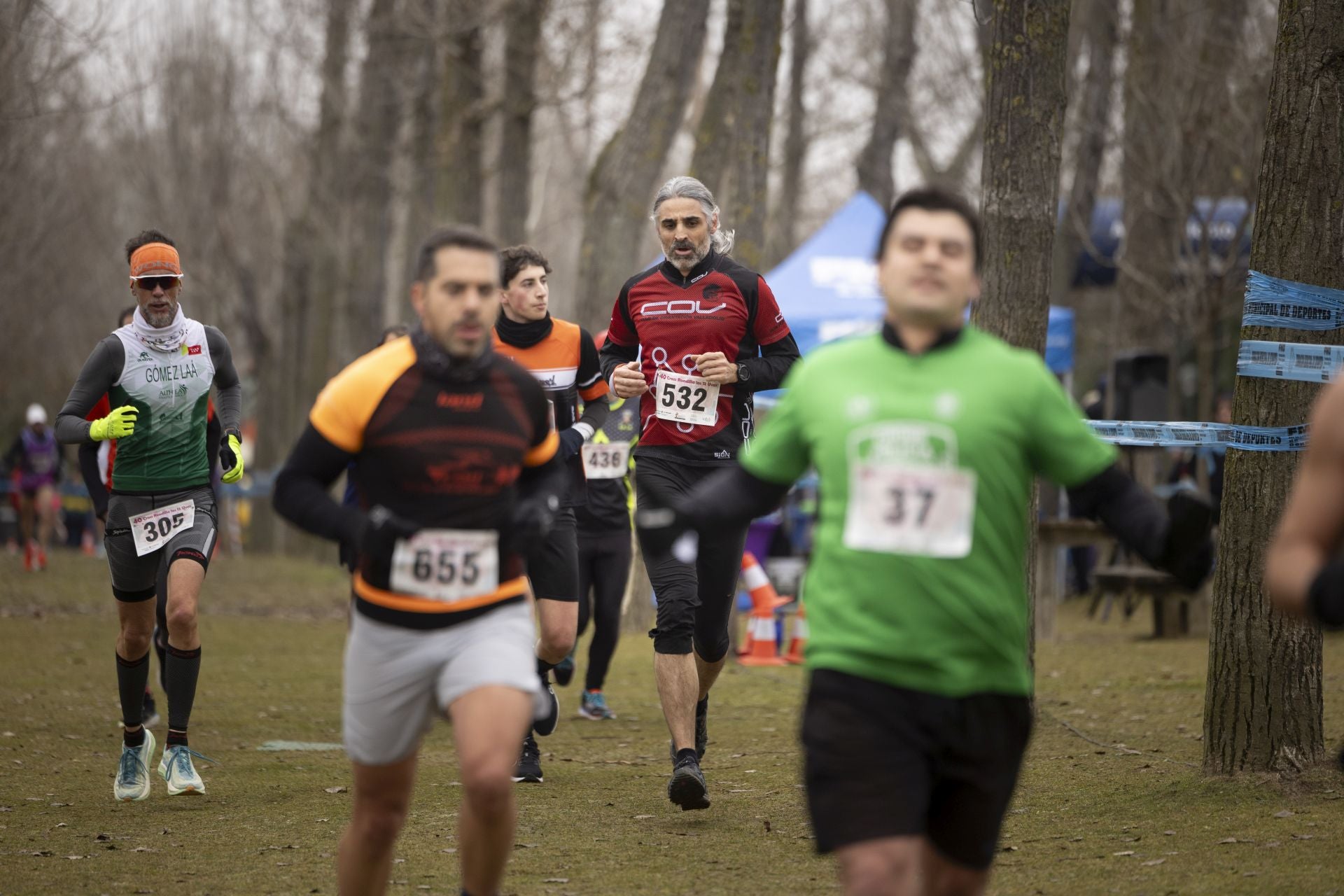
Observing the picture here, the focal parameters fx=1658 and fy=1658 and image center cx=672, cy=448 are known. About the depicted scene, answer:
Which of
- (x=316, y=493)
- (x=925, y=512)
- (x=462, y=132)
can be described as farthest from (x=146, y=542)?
(x=462, y=132)

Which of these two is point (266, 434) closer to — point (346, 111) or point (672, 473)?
point (346, 111)

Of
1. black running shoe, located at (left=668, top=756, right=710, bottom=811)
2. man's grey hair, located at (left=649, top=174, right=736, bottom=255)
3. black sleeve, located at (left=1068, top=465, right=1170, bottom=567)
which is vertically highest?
man's grey hair, located at (left=649, top=174, right=736, bottom=255)

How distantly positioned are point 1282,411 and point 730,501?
364cm

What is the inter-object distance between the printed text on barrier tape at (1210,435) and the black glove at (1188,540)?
2393 millimetres

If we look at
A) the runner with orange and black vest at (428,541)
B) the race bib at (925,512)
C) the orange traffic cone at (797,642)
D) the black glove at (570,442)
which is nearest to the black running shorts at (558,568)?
the black glove at (570,442)

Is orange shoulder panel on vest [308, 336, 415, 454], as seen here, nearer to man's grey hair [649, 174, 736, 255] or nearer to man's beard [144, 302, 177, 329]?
man's grey hair [649, 174, 736, 255]

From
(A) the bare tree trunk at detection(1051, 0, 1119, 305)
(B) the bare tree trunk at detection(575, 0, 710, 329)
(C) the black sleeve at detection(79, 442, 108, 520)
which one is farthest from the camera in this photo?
(A) the bare tree trunk at detection(1051, 0, 1119, 305)

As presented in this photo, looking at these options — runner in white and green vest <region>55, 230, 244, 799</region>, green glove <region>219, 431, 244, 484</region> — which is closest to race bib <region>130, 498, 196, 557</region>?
runner in white and green vest <region>55, 230, 244, 799</region>

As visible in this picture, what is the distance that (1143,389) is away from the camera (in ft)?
55.2

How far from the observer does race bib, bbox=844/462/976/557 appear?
153 inches

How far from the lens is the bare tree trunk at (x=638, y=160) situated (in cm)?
1731

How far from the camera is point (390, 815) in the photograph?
4652 millimetres

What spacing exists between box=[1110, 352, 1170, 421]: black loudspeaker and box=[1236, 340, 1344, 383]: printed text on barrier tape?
989 centimetres

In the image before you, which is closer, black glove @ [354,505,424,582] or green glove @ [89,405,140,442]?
black glove @ [354,505,424,582]
